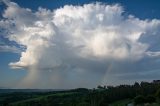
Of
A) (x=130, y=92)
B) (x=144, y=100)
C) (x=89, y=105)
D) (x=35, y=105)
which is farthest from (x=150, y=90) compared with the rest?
(x=35, y=105)

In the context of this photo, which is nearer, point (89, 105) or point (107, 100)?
point (89, 105)

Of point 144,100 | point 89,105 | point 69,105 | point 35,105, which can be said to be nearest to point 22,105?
point 35,105

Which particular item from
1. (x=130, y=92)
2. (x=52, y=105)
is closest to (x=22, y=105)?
(x=52, y=105)

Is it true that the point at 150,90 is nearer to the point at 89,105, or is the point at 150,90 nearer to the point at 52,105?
the point at 89,105

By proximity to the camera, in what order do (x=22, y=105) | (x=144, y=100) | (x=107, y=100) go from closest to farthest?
(x=144, y=100), (x=107, y=100), (x=22, y=105)

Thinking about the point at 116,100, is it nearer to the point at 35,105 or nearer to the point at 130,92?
the point at 130,92

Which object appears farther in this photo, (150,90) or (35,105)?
(35,105)

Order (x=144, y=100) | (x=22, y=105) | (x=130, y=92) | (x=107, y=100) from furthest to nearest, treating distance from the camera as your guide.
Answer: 1. (x=22, y=105)
2. (x=130, y=92)
3. (x=107, y=100)
4. (x=144, y=100)

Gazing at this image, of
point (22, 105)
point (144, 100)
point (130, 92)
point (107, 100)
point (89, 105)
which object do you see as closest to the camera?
point (144, 100)
